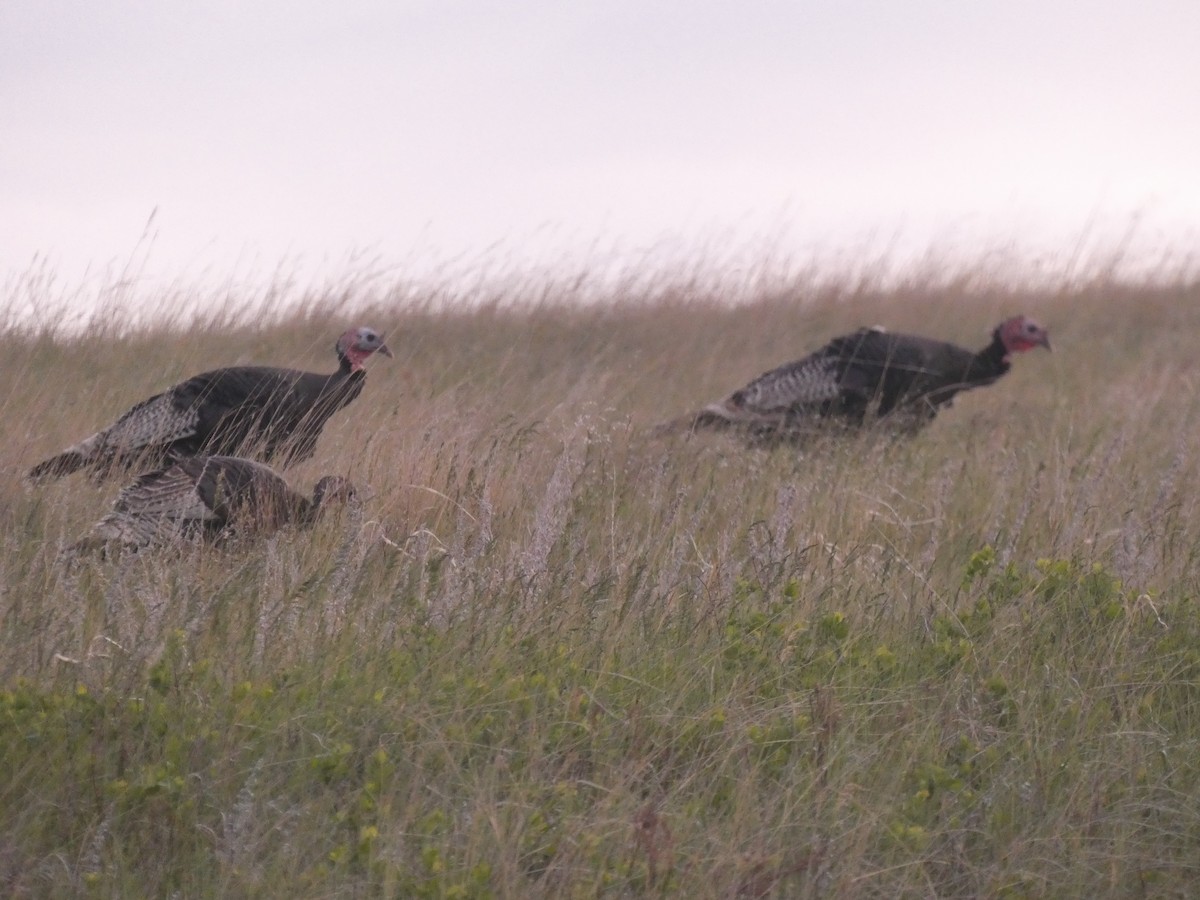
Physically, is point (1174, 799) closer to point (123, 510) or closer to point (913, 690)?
point (913, 690)

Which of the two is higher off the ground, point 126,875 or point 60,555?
point 60,555

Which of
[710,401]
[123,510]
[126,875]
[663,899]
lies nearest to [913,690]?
[663,899]

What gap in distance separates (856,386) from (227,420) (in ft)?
12.7

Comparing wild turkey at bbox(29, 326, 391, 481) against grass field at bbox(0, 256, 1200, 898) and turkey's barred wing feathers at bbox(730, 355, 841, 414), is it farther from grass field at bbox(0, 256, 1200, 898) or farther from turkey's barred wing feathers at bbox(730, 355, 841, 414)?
turkey's barred wing feathers at bbox(730, 355, 841, 414)

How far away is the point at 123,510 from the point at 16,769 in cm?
211

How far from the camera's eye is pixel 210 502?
5.22m

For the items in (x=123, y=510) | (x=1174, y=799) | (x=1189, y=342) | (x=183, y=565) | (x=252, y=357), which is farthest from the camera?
(x=1189, y=342)

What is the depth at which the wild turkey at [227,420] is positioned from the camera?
6430mm

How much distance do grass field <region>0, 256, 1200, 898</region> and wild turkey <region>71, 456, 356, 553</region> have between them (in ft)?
0.63

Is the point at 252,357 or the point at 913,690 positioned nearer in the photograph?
the point at 913,690

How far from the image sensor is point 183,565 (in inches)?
175

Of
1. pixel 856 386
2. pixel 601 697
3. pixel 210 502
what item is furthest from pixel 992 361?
pixel 601 697

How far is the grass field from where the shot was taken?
3.04 meters

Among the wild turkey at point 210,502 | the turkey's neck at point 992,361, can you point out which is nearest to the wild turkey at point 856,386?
the turkey's neck at point 992,361
